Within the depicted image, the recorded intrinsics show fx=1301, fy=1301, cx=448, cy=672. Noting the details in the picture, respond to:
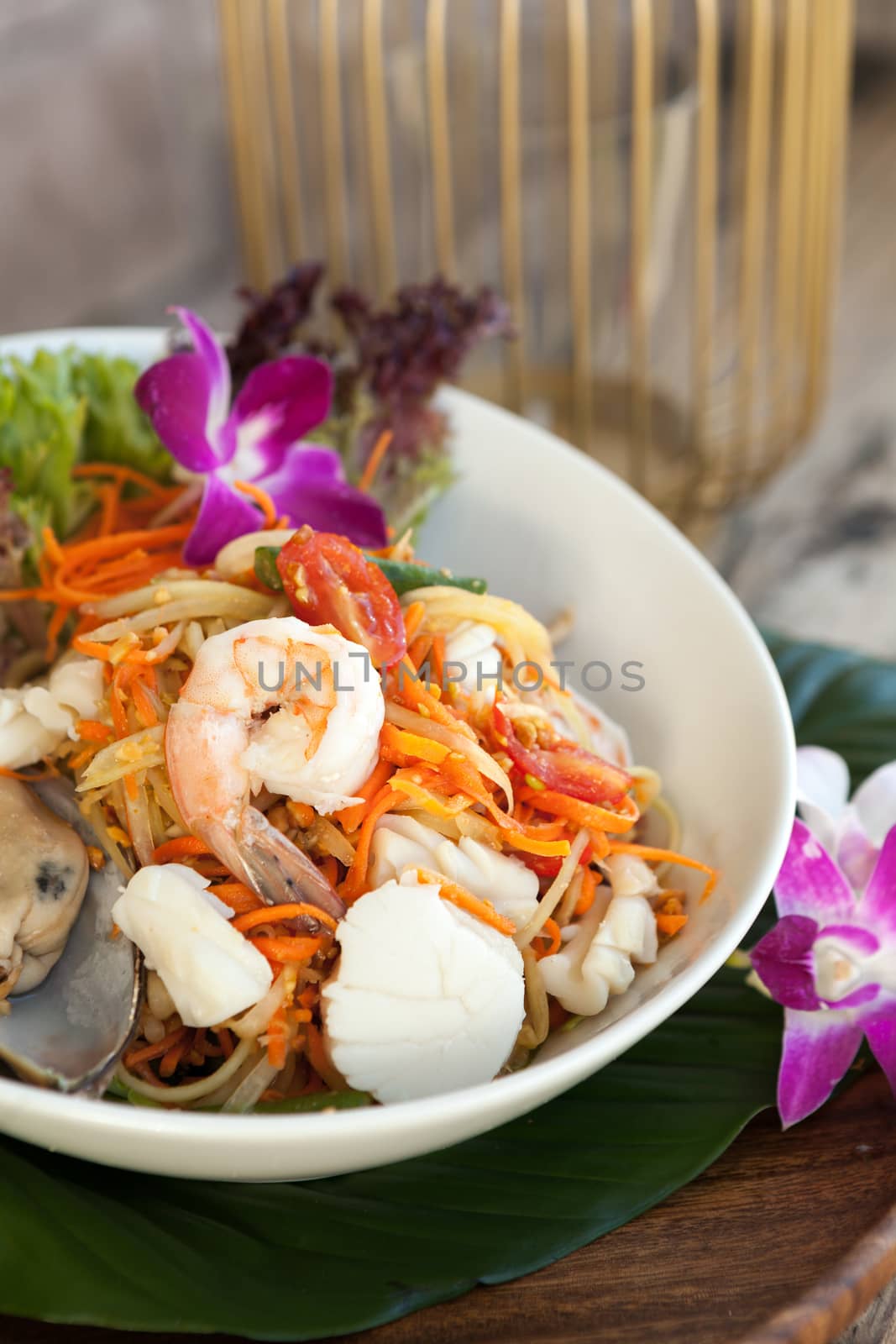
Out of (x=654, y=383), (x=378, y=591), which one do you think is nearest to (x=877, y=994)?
(x=378, y=591)

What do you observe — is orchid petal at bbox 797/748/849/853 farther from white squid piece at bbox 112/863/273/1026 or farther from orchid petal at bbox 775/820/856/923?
white squid piece at bbox 112/863/273/1026

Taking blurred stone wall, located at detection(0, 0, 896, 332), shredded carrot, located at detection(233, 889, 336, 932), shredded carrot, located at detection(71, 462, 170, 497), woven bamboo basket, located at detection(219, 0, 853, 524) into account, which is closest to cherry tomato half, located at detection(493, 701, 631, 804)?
shredded carrot, located at detection(233, 889, 336, 932)

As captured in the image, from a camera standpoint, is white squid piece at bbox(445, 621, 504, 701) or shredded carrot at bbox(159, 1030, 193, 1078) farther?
white squid piece at bbox(445, 621, 504, 701)

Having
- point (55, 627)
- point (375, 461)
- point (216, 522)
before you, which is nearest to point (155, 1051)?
point (55, 627)

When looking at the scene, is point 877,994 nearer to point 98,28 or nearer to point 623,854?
point 623,854

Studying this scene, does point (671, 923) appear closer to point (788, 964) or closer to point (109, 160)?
point (788, 964)

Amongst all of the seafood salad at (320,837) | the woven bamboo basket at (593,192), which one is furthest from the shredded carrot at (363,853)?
the woven bamboo basket at (593,192)
